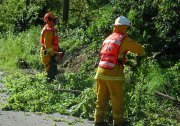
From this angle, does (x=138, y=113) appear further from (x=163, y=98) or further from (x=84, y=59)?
(x=84, y=59)

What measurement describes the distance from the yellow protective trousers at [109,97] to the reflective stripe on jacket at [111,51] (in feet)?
1.06

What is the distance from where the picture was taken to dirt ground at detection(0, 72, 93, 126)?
8969 millimetres

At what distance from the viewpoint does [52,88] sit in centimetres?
1148

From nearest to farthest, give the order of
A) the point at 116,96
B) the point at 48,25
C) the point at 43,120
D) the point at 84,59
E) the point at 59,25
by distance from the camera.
→ the point at 116,96, the point at 43,120, the point at 48,25, the point at 84,59, the point at 59,25

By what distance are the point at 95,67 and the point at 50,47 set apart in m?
2.39

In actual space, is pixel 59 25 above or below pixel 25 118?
above

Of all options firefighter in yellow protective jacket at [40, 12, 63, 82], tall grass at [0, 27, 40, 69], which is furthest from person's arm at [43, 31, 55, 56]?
tall grass at [0, 27, 40, 69]

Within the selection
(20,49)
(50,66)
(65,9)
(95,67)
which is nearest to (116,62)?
(50,66)

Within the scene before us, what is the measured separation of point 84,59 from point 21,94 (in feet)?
16.6

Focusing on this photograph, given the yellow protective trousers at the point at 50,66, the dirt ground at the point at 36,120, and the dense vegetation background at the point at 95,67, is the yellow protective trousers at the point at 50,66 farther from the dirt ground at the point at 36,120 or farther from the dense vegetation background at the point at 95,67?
the dirt ground at the point at 36,120

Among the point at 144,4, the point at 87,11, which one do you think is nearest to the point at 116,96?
the point at 144,4

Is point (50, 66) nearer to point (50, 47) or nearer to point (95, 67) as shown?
point (50, 47)

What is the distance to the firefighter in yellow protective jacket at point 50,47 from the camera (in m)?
12.4

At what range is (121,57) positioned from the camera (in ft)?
28.2
